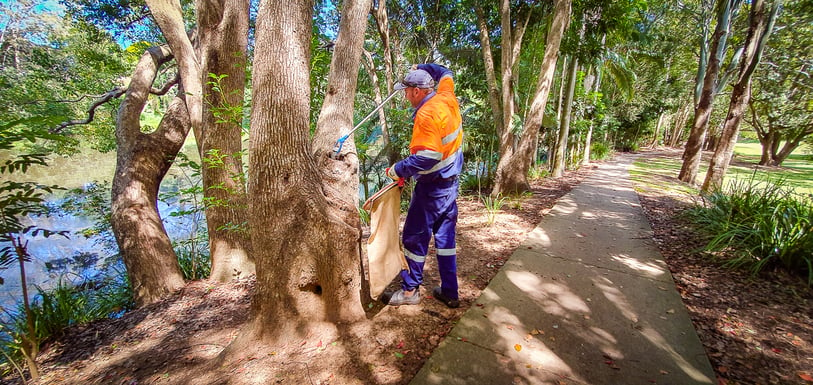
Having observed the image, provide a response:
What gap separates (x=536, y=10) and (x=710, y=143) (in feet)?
110

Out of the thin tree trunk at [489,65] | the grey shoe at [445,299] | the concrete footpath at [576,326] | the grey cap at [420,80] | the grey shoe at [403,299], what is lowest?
the concrete footpath at [576,326]

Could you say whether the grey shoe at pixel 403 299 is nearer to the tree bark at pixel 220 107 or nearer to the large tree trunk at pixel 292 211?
the large tree trunk at pixel 292 211

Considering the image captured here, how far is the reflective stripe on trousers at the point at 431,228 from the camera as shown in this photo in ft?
8.33

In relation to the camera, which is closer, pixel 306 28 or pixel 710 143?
pixel 306 28

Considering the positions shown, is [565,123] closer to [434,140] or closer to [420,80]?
[420,80]

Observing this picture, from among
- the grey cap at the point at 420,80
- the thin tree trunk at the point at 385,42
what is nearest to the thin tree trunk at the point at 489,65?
the thin tree trunk at the point at 385,42

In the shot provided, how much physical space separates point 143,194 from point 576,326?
17.7 ft

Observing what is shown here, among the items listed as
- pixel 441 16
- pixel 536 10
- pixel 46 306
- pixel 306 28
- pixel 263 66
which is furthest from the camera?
pixel 441 16

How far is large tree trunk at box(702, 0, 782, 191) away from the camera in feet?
19.8

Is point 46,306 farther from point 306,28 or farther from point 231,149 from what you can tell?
point 306,28

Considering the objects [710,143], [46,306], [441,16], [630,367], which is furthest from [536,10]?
[710,143]

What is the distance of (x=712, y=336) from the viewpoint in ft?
7.91

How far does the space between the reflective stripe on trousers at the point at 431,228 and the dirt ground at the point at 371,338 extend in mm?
352

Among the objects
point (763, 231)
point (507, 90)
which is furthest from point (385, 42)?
point (763, 231)
